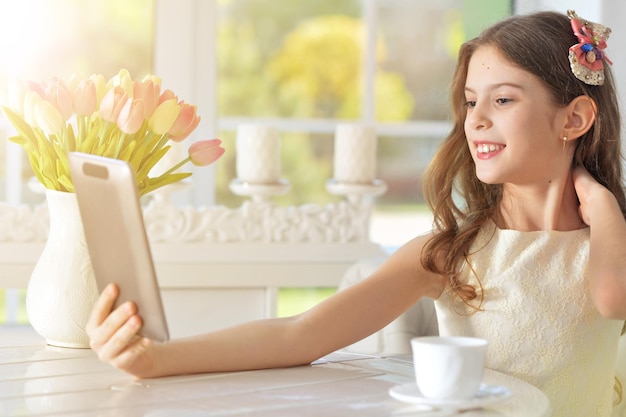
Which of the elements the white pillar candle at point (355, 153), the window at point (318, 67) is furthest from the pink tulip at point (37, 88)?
the window at point (318, 67)

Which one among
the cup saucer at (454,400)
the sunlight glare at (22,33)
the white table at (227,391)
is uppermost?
the sunlight glare at (22,33)

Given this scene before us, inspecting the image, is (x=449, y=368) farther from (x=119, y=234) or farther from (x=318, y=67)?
(x=318, y=67)

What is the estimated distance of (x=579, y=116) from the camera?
1.82 m

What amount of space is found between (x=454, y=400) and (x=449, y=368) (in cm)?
5

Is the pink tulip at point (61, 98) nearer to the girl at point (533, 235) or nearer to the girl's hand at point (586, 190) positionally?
the girl at point (533, 235)

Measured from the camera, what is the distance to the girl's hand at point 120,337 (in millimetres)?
1309

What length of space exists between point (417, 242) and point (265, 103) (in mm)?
6034

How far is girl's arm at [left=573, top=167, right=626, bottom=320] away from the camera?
1.61m

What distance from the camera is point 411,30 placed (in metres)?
7.60

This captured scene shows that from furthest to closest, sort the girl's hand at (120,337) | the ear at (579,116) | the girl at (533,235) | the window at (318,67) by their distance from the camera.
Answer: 1. the window at (318,67)
2. the ear at (579,116)
3. the girl at (533,235)
4. the girl's hand at (120,337)

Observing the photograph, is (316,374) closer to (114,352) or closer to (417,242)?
(114,352)

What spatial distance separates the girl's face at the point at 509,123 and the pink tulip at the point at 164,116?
52 centimetres

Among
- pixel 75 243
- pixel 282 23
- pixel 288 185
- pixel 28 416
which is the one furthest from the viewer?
pixel 282 23

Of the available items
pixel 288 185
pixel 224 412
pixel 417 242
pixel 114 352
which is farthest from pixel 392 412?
pixel 288 185
